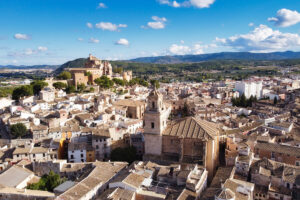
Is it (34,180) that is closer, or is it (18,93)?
(34,180)

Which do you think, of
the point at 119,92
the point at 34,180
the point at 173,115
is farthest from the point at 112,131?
the point at 119,92

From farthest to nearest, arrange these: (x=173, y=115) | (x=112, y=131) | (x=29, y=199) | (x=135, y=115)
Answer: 1. (x=173, y=115)
2. (x=135, y=115)
3. (x=112, y=131)
4. (x=29, y=199)

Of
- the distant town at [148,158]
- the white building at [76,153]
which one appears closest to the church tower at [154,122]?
the distant town at [148,158]

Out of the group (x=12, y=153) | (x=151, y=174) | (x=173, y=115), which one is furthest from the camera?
(x=173, y=115)

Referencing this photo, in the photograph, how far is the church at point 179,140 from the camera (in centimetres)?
3083

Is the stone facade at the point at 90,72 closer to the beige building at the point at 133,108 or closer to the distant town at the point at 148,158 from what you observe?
the beige building at the point at 133,108

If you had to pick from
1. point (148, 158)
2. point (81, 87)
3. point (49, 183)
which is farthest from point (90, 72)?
point (49, 183)

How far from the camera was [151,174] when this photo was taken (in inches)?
1104

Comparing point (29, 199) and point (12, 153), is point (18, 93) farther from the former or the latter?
point (29, 199)

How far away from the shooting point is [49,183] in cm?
2934

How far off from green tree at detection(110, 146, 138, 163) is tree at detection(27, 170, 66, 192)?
8.46 metres

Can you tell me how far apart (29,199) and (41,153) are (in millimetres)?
11424

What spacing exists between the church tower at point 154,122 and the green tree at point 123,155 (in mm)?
3692

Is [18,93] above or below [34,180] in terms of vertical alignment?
above
